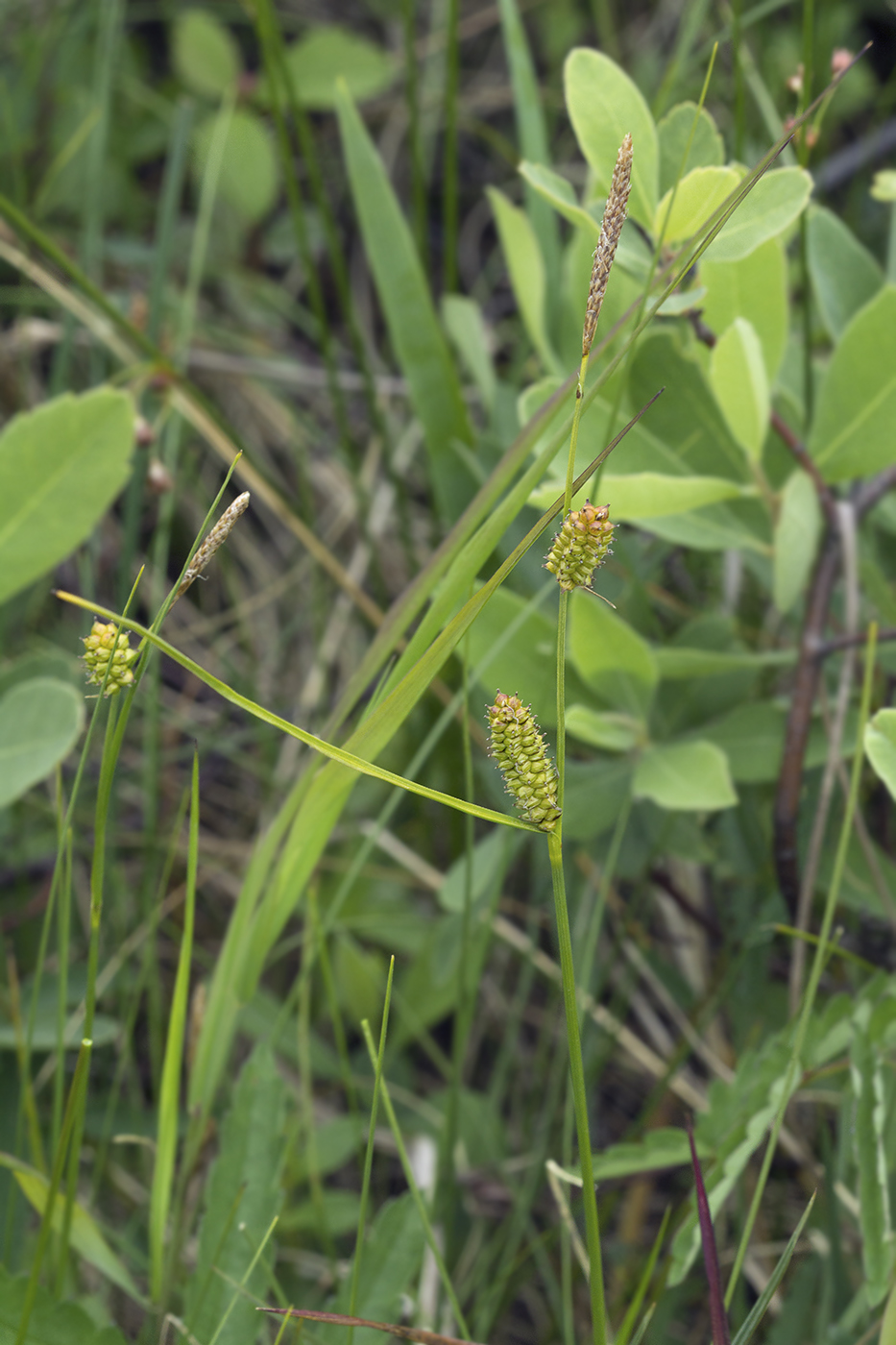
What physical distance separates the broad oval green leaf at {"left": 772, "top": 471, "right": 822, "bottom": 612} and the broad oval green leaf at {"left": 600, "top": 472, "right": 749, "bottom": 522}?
75 mm

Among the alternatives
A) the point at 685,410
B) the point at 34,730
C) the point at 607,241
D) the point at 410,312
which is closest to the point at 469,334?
the point at 410,312

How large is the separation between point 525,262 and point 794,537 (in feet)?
1.53

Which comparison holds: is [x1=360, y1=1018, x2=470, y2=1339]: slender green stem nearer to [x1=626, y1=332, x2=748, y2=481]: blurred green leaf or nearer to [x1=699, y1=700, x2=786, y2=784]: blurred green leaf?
[x1=699, y1=700, x2=786, y2=784]: blurred green leaf

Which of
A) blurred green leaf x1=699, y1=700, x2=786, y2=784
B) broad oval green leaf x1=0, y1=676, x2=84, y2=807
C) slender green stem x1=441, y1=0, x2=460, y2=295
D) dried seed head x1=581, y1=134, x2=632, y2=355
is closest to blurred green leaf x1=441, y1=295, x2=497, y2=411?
slender green stem x1=441, y1=0, x2=460, y2=295

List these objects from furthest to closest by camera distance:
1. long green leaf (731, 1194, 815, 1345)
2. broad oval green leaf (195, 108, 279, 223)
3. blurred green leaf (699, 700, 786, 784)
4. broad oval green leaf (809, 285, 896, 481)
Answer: broad oval green leaf (195, 108, 279, 223) → blurred green leaf (699, 700, 786, 784) → broad oval green leaf (809, 285, 896, 481) → long green leaf (731, 1194, 815, 1345)

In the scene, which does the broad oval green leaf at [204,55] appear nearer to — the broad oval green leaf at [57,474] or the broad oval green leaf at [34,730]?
the broad oval green leaf at [57,474]

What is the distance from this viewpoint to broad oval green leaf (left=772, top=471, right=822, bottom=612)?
0.97 metres

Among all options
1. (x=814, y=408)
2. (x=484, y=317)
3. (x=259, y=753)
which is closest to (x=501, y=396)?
(x=814, y=408)

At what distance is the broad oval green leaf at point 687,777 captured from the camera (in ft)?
3.06

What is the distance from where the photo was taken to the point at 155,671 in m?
1.36

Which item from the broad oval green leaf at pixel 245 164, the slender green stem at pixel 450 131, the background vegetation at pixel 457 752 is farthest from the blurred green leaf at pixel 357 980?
the broad oval green leaf at pixel 245 164

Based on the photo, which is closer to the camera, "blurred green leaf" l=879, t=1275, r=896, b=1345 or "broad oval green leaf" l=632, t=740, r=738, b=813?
"blurred green leaf" l=879, t=1275, r=896, b=1345

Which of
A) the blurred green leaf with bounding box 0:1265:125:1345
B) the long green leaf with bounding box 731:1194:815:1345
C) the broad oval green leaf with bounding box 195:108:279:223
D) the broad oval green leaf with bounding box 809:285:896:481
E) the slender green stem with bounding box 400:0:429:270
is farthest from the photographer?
the broad oval green leaf with bounding box 195:108:279:223

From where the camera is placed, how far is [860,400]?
3.22 ft
